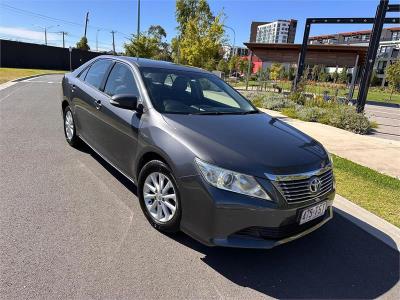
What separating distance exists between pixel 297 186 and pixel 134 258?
155 cm

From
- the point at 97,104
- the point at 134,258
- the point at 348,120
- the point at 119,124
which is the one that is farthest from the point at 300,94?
the point at 134,258

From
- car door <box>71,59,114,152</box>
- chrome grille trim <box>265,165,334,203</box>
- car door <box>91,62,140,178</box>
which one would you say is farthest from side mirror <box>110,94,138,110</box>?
chrome grille trim <box>265,165,334,203</box>

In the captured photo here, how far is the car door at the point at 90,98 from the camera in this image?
473cm

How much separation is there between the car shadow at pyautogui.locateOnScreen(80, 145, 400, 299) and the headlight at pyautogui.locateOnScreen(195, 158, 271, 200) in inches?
29.3

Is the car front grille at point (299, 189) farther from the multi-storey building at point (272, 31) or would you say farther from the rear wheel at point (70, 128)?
the multi-storey building at point (272, 31)

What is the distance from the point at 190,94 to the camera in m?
4.35

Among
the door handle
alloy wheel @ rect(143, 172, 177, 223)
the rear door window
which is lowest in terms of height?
alloy wheel @ rect(143, 172, 177, 223)

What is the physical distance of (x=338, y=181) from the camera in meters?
5.45

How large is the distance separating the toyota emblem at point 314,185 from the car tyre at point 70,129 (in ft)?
13.4

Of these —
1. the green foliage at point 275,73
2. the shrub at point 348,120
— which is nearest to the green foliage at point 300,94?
the shrub at point 348,120

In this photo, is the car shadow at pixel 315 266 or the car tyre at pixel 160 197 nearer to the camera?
the car shadow at pixel 315 266

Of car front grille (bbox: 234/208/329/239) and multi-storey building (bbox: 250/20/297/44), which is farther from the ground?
multi-storey building (bbox: 250/20/297/44)

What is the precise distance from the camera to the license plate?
3006mm

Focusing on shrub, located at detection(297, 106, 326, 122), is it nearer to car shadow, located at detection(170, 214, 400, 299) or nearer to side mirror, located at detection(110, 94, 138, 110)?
car shadow, located at detection(170, 214, 400, 299)
